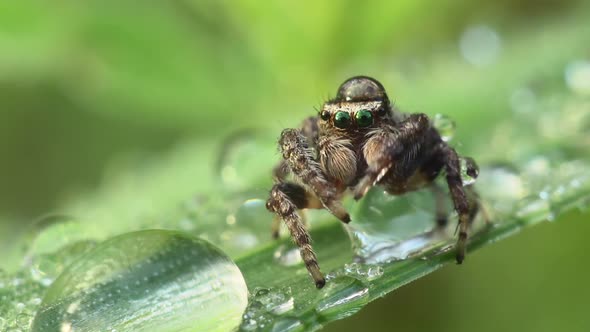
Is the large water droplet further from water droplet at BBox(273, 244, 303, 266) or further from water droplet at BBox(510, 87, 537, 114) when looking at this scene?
water droplet at BBox(510, 87, 537, 114)

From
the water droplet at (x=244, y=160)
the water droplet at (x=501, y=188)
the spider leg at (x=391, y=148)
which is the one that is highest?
the water droplet at (x=244, y=160)

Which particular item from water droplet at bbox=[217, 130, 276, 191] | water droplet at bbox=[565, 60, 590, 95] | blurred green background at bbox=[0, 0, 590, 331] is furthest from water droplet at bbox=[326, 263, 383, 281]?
water droplet at bbox=[565, 60, 590, 95]

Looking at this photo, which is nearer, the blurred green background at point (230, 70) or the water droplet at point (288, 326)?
the water droplet at point (288, 326)

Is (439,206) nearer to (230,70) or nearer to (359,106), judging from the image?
(359,106)

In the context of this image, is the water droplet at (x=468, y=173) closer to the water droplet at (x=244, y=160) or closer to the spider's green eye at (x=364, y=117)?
the spider's green eye at (x=364, y=117)

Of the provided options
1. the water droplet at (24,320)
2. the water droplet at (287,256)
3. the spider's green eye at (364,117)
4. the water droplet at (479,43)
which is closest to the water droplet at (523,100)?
the water droplet at (479,43)

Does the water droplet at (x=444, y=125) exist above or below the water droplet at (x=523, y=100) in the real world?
below
